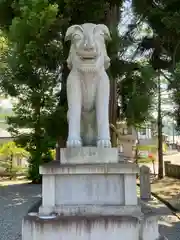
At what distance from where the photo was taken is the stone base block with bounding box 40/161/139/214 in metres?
3.54

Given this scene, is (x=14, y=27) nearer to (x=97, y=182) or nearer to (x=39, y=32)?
(x=39, y=32)

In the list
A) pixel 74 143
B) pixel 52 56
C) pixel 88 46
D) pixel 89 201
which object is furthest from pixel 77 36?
pixel 52 56

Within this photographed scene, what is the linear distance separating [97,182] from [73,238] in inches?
26.8

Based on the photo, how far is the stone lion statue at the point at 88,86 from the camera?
3.83 metres

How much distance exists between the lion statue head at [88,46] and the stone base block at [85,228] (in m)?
1.87

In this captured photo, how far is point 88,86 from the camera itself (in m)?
4.02

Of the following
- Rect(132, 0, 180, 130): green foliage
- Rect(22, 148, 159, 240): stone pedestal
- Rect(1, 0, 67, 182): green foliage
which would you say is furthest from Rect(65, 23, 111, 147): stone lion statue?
Rect(132, 0, 180, 130): green foliage

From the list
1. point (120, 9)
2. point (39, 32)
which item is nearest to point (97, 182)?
point (39, 32)

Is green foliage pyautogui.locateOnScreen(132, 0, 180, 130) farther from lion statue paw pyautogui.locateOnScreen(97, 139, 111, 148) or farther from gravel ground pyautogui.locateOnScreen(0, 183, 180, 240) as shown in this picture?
lion statue paw pyautogui.locateOnScreen(97, 139, 111, 148)

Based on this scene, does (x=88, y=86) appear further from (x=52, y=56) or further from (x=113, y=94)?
(x=113, y=94)

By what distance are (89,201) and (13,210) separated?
16.6ft

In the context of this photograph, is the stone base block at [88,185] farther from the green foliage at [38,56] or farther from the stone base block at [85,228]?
the green foliage at [38,56]

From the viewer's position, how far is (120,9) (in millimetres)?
8789

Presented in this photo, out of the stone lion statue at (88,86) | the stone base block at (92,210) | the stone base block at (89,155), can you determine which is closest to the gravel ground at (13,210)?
the stone base block at (92,210)
